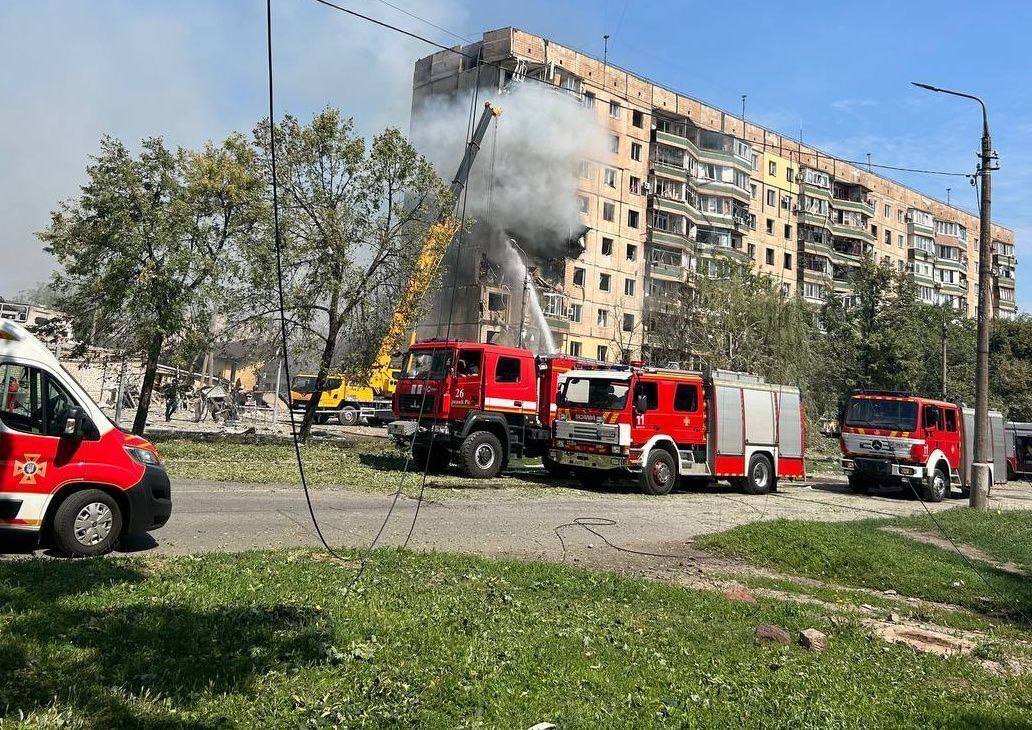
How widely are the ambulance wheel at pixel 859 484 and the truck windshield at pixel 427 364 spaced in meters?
12.8

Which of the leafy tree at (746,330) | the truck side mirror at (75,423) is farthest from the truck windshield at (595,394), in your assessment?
the leafy tree at (746,330)

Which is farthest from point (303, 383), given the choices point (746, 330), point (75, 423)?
point (75, 423)

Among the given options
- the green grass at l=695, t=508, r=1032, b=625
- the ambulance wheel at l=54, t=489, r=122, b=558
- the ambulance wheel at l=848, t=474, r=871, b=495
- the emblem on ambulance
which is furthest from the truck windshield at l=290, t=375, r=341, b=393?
the emblem on ambulance

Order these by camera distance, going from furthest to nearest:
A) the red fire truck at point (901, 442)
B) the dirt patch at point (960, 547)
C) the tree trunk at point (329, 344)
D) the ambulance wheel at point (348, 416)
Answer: the ambulance wheel at point (348, 416) → the tree trunk at point (329, 344) → the red fire truck at point (901, 442) → the dirt patch at point (960, 547)

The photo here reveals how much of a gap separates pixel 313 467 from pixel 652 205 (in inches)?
1707

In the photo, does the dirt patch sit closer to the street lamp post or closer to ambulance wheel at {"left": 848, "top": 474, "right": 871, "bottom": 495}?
the street lamp post

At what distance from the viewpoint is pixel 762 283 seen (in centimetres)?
3847

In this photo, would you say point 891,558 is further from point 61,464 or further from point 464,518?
point 61,464

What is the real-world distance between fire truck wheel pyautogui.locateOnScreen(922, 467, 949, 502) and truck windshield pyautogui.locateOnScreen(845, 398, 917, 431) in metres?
1.70

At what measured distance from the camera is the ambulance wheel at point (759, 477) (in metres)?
20.7

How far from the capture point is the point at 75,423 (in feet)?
24.8

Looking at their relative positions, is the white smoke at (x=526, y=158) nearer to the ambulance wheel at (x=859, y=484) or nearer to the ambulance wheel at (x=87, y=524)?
the ambulance wheel at (x=859, y=484)

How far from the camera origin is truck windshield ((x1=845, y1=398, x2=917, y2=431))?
21.5 m


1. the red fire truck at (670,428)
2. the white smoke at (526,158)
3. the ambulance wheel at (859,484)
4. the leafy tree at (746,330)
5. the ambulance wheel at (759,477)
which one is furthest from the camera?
the white smoke at (526,158)
